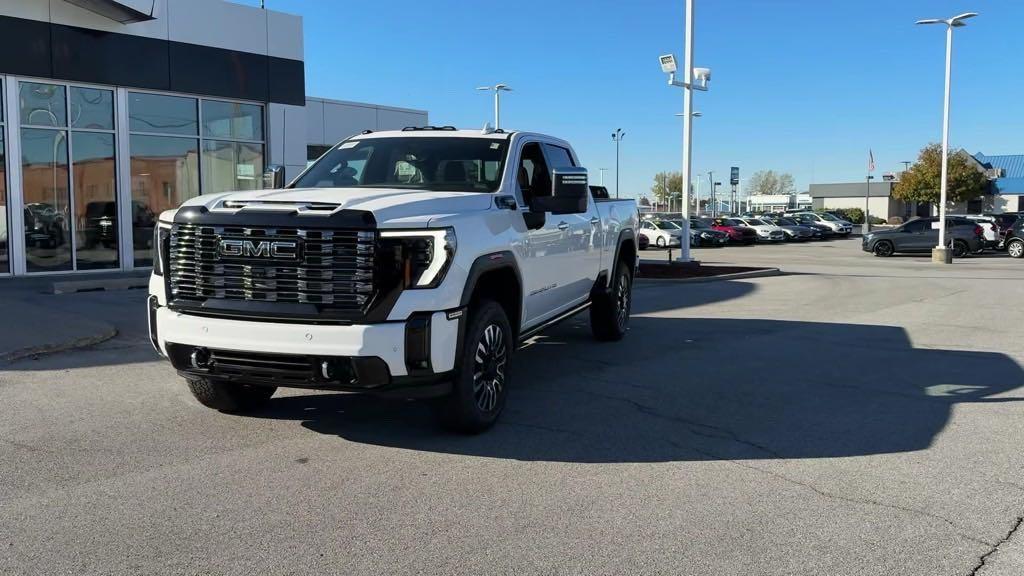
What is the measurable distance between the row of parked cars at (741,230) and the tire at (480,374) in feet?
100

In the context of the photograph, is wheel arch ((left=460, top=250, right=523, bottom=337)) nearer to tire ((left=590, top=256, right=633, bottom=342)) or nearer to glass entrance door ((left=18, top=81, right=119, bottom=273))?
tire ((left=590, top=256, right=633, bottom=342))

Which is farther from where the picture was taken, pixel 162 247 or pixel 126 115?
pixel 126 115

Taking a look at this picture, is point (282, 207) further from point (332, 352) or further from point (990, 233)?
point (990, 233)

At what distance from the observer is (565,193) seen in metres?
6.26

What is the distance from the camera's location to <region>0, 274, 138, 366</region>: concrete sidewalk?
8.80 meters

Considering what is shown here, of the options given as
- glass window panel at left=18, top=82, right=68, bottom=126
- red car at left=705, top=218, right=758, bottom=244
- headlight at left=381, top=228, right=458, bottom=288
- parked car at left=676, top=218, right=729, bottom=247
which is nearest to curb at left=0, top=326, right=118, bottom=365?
headlight at left=381, top=228, right=458, bottom=288

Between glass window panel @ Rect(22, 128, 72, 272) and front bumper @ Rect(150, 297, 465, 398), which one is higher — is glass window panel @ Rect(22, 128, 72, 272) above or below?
above

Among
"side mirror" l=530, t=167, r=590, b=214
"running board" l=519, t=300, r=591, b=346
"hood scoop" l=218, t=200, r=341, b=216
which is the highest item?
"side mirror" l=530, t=167, r=590, b=214

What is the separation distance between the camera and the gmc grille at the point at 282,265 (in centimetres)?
487

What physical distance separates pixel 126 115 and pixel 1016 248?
28.7m

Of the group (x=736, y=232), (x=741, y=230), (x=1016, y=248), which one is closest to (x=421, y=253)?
(x=1016, y=248)

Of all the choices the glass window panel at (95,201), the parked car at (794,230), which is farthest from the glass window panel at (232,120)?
the parked car at (794,230)

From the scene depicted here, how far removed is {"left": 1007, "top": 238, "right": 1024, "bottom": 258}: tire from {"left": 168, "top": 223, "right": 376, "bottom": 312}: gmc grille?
30.7 meters

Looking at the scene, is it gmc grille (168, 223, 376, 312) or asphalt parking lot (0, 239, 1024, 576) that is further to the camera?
gmc grille (168, 223, 376, 312)
